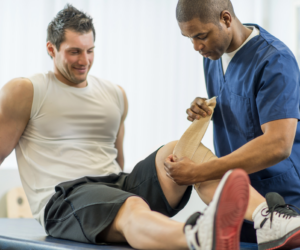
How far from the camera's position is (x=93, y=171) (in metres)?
1.42

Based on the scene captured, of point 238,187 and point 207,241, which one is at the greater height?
point 238,187

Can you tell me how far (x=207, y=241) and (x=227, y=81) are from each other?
783mm

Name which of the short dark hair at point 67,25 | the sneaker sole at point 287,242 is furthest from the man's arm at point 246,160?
the short dark hair at point 67,25

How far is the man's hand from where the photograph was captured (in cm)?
112

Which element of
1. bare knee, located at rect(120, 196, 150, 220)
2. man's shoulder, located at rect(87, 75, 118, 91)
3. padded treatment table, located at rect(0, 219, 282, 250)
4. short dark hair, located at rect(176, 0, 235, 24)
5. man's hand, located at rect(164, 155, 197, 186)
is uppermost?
short dark hair, located at rect(176, 0, 235, 24)

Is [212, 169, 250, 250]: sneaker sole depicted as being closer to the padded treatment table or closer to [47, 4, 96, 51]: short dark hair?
the padded treatment table

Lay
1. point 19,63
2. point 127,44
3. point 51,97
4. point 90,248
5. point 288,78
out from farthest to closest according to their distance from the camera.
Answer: point 127,44 → point 19,63 → point 51,97 → point 288,78 → point 90,248

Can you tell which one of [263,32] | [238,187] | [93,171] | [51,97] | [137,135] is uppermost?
[263,32]

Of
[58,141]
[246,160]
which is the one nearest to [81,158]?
[58,141]

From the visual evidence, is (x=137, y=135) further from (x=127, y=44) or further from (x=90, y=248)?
(x=90, y=248)

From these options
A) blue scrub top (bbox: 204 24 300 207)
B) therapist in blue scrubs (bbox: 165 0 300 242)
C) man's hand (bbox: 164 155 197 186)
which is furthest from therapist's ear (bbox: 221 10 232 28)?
man's hand (bbox: 164 155 197 186)

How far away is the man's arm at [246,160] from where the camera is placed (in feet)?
3.61

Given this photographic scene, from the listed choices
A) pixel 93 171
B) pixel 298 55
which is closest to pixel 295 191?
pixel 93 171

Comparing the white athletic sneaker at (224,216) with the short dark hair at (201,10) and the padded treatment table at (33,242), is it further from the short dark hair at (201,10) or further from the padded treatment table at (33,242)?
the short dark hair at (201,10)
